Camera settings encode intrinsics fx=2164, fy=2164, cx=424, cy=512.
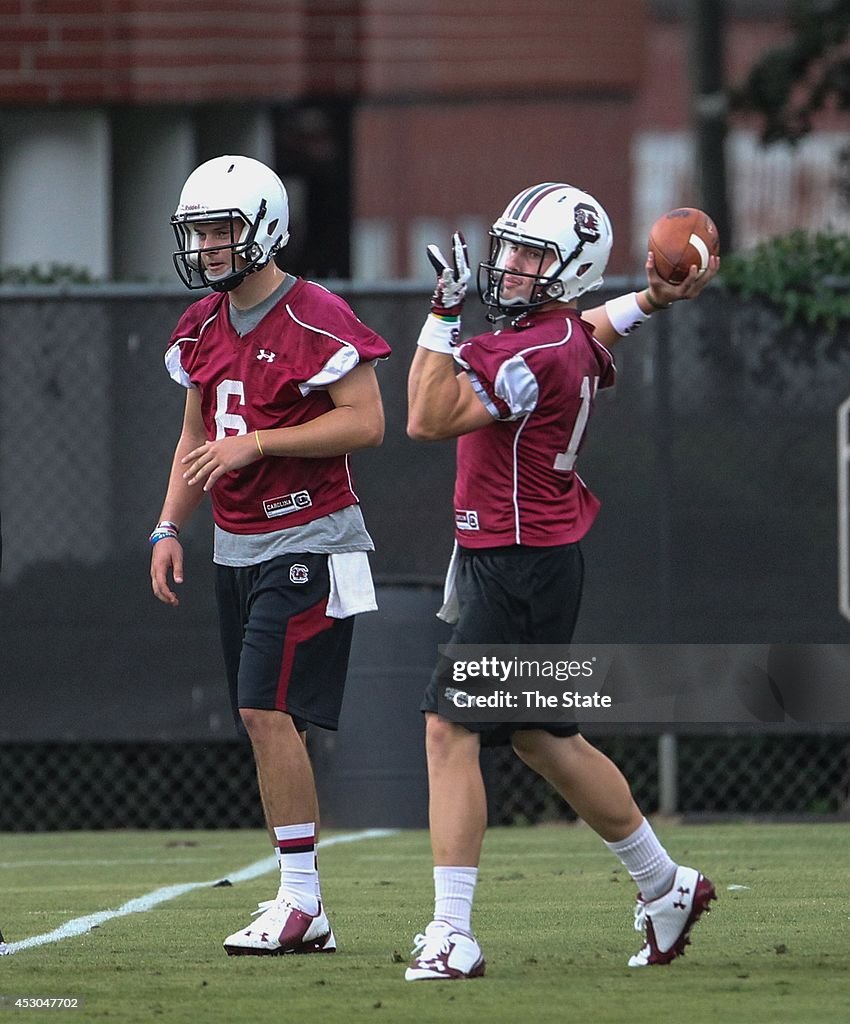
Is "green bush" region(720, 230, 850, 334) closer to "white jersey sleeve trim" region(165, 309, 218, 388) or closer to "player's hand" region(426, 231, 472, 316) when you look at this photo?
"white jersey sleeve trim" region(165, 309, 218, 388)

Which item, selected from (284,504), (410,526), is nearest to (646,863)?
(284,504)

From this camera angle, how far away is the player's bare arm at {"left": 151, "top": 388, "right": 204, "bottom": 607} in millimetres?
6242

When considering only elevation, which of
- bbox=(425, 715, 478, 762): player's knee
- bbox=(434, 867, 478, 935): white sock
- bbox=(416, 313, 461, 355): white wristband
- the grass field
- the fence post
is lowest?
the fence post

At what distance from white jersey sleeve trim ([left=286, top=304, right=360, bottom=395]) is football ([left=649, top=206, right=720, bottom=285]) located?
0.90 m

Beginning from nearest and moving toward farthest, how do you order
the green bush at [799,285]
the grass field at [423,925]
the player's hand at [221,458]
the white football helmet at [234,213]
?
1. the grass field at [423,925]
2. the player's hand at [221,458]
3. the white football helmet at [234,213]
4. the green bush at [799,285]

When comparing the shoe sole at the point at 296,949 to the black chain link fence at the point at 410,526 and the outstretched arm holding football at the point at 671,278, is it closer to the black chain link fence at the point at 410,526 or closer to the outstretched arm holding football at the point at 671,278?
the outstretched arm holding football at the point at 671,278

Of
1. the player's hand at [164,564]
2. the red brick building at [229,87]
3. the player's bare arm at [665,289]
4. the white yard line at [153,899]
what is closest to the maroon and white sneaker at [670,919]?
the player's bare arm at [665,289]

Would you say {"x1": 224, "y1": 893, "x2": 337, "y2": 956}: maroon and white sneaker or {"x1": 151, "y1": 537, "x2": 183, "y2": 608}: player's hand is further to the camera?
{"x1": 151, "y1": 537, "x2": 183, "y2": 608}: player's hand

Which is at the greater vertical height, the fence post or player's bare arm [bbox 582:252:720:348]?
player's bare arm [bbox 582:252:720:348]

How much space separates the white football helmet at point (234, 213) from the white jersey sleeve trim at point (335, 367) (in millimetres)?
309

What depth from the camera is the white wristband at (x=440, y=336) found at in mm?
5426

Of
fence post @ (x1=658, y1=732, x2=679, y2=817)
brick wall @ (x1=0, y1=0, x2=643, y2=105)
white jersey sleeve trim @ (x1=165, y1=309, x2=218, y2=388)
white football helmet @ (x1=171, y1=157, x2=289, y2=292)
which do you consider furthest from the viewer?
brick wall @ (x1=0, y1=0, x2=643, y2=105)

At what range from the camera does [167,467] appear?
10.1 m

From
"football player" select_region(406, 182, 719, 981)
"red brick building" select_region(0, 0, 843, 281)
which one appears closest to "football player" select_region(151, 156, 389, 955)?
"football player" select_region(406, 182, 719, 981)
